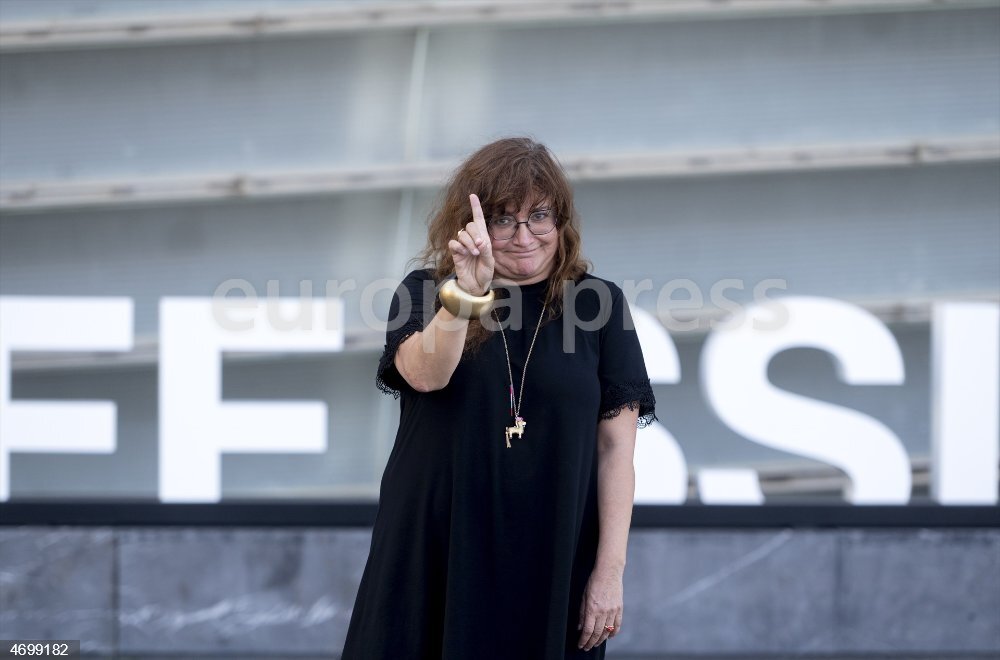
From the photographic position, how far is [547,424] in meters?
2.48

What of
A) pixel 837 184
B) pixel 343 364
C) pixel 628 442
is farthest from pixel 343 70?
pixel 628 442

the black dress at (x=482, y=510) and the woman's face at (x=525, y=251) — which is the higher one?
the woman's face at (x=525, y=251)

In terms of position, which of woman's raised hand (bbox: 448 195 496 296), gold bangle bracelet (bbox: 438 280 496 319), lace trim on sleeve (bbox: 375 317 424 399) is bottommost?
lace trim on sleeve (bbox: 375 317 424 399)

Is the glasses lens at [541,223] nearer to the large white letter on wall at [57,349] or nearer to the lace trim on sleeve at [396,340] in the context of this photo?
the lace trim on sleeve at [396,340]

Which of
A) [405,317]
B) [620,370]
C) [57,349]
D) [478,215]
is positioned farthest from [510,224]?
[57,349]

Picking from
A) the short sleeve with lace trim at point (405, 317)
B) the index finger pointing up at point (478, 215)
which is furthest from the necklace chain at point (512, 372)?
the index finger pointing up at point (478, 215)

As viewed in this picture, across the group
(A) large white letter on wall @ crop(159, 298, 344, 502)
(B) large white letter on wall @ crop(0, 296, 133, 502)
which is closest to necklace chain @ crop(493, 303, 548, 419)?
(A) large white letter on wall @ crop(159, 298, 344, 502)

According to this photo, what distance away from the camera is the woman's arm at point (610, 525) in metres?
2.54

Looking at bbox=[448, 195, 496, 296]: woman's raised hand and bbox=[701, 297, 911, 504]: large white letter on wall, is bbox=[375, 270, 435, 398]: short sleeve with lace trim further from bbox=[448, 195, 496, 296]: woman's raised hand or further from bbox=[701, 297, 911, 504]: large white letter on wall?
bbox=[701, 297, 911, 504]: large white letter on wall

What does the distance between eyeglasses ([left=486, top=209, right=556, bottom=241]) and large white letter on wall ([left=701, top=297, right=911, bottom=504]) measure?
8.22 ft

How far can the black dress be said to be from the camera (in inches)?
96.1

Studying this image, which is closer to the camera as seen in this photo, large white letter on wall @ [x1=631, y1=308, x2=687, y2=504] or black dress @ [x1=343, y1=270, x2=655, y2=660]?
black dress @ [x1=343, y1=270, x2=655, y2=660]

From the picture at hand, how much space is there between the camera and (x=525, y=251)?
8.27 ft

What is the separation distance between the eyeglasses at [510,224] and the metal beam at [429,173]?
2.44m
